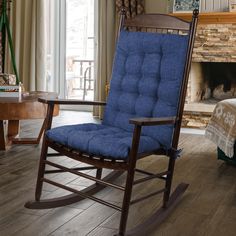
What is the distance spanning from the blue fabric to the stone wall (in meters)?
2.66

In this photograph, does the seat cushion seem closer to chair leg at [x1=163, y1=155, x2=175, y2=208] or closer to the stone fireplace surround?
chair leg at [x1=163, y1=155, x2=175, y2=208]

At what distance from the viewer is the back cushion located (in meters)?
2.36

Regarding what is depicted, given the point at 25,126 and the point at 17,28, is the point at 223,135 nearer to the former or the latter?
the point at 25,126

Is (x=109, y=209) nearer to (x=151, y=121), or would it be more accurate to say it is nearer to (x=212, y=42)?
(x=151, y=121)

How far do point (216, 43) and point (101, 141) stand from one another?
3.33m

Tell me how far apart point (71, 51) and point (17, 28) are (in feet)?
2.75

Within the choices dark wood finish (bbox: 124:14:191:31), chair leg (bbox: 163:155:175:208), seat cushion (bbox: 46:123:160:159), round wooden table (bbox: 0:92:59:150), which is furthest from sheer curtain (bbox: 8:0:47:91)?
chair leg (bbox: 163:155:175:208)

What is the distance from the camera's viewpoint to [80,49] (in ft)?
21.0

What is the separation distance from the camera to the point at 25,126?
4.91 metres

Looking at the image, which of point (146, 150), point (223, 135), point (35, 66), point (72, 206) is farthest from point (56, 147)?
point (35, 66)

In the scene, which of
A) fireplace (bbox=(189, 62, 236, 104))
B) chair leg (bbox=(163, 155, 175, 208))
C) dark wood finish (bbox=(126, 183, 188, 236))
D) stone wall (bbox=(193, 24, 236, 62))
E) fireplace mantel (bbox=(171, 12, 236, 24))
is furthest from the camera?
fireplace (bbox=(189, 62, 236, 104))

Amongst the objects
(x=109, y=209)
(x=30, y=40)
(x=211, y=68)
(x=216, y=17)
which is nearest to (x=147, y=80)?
(x=109, y=209)

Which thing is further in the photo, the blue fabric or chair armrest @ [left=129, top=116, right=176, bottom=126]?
the blue fabric

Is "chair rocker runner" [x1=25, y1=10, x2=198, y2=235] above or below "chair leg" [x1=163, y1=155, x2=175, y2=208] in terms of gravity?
above
